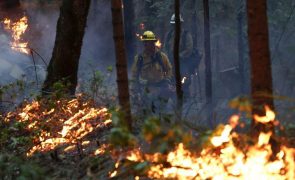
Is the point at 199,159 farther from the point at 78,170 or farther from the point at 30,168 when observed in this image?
the point at 78,170

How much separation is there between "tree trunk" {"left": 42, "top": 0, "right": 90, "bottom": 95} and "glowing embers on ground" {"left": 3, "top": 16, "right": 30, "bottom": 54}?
9.67 metres

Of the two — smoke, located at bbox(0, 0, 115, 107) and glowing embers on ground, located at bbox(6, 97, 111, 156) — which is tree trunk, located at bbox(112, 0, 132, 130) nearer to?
glowing embers on ground, located at bbox(6, 97, 111, 156)

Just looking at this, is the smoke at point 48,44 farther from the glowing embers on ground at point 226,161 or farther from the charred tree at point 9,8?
the glowing embers on ground at point 226,161

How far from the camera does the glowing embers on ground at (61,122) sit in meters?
8.47

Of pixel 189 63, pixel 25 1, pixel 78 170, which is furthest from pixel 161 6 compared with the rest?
Result: pixel 78 170

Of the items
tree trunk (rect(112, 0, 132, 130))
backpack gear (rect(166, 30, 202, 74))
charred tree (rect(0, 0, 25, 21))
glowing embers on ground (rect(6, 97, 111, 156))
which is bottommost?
glowing embers on ground (rect(6, 97, 111, 156))

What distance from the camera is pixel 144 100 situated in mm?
10102

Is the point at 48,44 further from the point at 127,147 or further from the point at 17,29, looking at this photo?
the point at 127,147

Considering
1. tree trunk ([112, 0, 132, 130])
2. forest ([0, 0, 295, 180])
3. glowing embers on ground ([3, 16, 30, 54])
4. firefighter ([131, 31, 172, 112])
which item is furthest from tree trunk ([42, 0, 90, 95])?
glowing embers on ground ([3, 16, 30, 54])

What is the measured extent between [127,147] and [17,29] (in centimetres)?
1692

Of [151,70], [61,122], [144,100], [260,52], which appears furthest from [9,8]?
[260,52]

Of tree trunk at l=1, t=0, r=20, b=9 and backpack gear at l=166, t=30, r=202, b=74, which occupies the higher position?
tree trunk at l=1, t=0, r=20, b=9

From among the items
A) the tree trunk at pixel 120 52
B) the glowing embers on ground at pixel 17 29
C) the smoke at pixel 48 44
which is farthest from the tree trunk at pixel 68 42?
the glowing embers on ground at pixel 17 29

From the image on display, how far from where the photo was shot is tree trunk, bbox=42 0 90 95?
1111 centimetres
